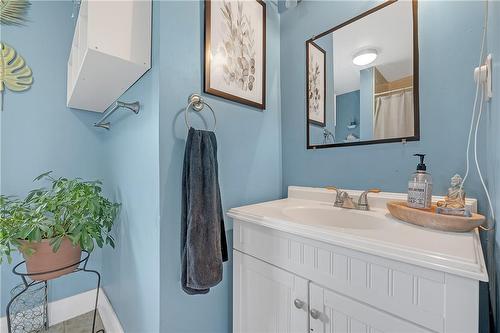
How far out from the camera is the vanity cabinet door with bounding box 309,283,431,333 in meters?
0.57

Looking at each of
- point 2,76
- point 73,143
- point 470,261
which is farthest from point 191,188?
point 2,76

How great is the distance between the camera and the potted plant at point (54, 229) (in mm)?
918

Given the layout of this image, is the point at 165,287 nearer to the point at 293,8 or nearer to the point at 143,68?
the point at 143,68

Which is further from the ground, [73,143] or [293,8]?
[293,8]

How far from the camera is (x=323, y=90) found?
4.02 ft

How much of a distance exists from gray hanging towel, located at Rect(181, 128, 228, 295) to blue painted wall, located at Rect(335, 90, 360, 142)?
0.69 meters

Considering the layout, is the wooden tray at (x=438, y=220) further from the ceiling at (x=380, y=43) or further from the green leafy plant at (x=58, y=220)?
the green leafy plant at (x=58, y=220)

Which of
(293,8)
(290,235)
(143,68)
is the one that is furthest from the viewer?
(293,8)

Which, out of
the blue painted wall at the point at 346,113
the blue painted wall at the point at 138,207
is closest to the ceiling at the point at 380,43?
the blue painted wall at the point at 346,113

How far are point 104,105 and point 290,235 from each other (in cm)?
144

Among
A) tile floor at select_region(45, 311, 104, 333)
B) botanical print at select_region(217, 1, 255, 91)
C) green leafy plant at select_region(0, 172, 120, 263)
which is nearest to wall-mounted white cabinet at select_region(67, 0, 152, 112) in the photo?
botanical print at select_region(217, 1, 255, 91)

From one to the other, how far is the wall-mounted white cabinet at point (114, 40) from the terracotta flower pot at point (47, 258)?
0.78 meters

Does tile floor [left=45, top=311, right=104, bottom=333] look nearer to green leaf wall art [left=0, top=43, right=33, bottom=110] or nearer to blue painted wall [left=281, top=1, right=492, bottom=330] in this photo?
green leaf wall art [left=0, top=43, right=33, bottom=110]

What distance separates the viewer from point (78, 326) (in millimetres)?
1427
